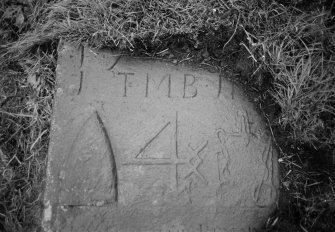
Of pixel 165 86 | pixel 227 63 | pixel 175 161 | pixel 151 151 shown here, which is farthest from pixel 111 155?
pixel 227 63

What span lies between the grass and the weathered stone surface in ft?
0.37

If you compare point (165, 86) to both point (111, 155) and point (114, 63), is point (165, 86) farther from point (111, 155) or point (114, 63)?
point (111, 155)

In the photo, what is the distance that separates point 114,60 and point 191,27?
502 mm

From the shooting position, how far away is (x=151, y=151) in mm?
1907

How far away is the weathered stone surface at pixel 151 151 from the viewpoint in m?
1.85

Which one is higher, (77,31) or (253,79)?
(77,31)

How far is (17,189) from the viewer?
2.03 metres

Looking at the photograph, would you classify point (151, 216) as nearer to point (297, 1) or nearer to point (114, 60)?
point (114, 60)

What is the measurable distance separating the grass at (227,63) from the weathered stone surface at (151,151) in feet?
0.37

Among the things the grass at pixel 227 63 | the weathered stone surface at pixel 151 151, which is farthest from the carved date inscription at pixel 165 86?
the grass at pixel 227 63

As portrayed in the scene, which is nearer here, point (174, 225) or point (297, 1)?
point (174, 225)

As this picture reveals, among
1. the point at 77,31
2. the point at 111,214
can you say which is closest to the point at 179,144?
the point at 111,214

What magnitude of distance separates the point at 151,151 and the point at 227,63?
71cm

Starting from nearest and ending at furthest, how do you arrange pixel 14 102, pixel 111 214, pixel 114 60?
1. pixel 111 214
2. pixel 114 60
3. pixel 14 102
